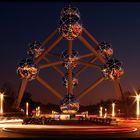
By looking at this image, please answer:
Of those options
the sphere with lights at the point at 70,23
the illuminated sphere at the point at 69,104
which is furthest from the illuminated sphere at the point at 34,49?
the illuminated sphere at the point at 69,104

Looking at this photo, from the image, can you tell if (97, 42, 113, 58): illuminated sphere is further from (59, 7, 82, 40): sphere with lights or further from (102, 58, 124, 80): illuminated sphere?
(59, 7, 82, 40): sphere with lights

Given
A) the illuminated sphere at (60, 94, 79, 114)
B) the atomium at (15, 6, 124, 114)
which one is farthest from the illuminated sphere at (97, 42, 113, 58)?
the illuminated sphere at (60, 94, 79, 114)

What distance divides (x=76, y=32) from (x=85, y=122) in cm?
824

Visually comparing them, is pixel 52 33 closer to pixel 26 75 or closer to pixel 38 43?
pixel 38 43

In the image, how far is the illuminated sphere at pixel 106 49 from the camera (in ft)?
168

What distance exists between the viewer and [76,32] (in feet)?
138

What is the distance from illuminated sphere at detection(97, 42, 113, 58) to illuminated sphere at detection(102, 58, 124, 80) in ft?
13.8

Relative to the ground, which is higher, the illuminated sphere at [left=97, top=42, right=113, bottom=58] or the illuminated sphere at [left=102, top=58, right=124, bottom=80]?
the illuminated sphere at [left=97, top=42, right=113, bottom=58]

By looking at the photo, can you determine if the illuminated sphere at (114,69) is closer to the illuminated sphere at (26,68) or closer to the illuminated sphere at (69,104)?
the illuminated sphere at (69,104)

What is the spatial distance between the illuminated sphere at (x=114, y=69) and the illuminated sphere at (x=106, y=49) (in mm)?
4211

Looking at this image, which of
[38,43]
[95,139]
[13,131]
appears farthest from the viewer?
[38,43]

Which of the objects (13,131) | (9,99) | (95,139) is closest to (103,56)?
(13,131)

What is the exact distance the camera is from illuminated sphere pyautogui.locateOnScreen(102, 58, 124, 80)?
46594 mm


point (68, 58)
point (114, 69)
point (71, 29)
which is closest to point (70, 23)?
point (71, 29)
